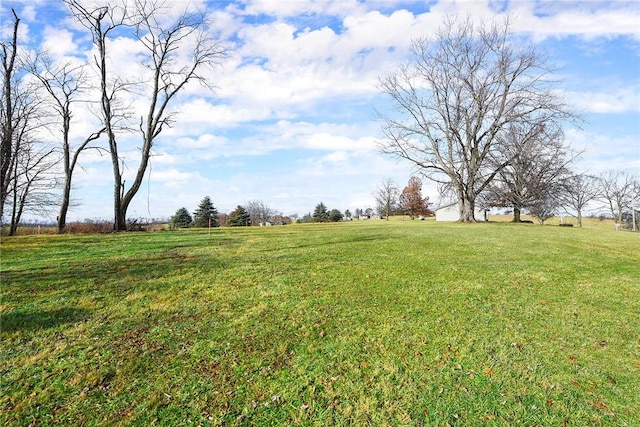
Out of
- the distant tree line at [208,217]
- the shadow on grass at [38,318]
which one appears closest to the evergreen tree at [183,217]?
the distant tree line at [208,217]

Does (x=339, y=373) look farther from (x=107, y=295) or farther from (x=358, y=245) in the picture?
(x=358, y=245)

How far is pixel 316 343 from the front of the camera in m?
4.20

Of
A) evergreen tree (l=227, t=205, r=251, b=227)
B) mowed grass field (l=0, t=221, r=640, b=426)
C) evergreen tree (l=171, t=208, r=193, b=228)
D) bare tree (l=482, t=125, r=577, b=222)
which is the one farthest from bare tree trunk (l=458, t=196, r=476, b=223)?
evergreen tree (l=171, t=208, r=193, b=228)

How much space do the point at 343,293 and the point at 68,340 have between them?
4002 mm

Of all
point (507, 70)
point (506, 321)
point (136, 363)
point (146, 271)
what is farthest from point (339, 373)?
point (507, 70)

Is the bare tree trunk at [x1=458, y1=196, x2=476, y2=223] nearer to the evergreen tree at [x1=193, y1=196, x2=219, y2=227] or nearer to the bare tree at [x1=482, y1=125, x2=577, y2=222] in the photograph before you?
the bare tree at [x1=482, y1=125, x2=577, y2=222]

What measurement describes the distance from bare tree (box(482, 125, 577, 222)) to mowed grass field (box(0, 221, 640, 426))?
19365mm

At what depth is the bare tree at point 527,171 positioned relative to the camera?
23.8m

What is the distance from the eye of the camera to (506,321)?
4863 mm

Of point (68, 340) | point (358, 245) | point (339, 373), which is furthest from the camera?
point (358, 245)

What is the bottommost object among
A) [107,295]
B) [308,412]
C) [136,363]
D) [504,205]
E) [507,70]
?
[308,412]

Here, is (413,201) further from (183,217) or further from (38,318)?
(38,318)

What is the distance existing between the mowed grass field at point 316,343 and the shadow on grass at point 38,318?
0.03 m

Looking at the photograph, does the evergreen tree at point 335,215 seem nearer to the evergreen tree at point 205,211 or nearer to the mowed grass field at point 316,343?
the evergreen tree at point 205,211
